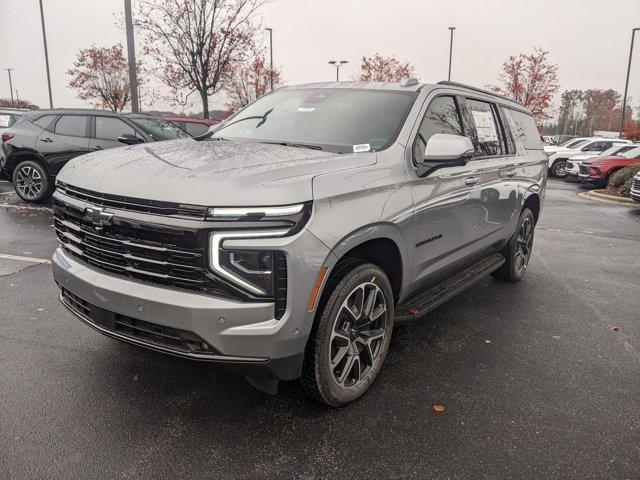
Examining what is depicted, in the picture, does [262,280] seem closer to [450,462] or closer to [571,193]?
[450,462]

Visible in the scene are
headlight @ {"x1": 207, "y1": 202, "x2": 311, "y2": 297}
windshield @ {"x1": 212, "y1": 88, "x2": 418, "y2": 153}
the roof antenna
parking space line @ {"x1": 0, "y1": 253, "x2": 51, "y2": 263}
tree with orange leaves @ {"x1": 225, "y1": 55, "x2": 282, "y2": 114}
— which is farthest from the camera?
tree with orange leaves @ {"x1": 225, "y1": 55, "x2": 282, "y2": 114}

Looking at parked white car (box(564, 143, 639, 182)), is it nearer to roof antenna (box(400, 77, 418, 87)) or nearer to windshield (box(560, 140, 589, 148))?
windshield (box(560, 140, 589, 148))

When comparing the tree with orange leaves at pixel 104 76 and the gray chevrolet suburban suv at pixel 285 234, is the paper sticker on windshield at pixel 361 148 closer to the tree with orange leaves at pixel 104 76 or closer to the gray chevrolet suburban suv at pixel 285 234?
the gray chevrolet suburban suv at pixel 285 234

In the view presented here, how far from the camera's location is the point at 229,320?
2.37 meters

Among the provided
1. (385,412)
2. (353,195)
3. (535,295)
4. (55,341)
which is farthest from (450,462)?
(535,295)

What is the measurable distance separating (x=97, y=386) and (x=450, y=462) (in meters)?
2.11

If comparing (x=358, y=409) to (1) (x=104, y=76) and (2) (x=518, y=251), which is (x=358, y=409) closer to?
(2) (x=518, y=251)

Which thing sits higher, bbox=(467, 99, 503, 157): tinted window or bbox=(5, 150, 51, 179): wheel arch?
bbox=(467, 99, 503, 157): tinted window

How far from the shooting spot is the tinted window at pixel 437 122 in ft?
11.3

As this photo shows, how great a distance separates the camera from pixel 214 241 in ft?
7.68

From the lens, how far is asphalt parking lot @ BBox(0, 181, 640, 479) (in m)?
2.49

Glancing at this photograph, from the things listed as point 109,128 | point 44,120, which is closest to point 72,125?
point 44,120

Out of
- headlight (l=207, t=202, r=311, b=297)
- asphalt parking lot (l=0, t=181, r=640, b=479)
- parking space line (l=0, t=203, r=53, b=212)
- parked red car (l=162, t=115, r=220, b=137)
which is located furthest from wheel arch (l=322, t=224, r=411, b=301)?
parked red car (l=162, t=115, r=220, b=137)

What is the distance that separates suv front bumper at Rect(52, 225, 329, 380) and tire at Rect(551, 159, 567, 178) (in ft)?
70.9
